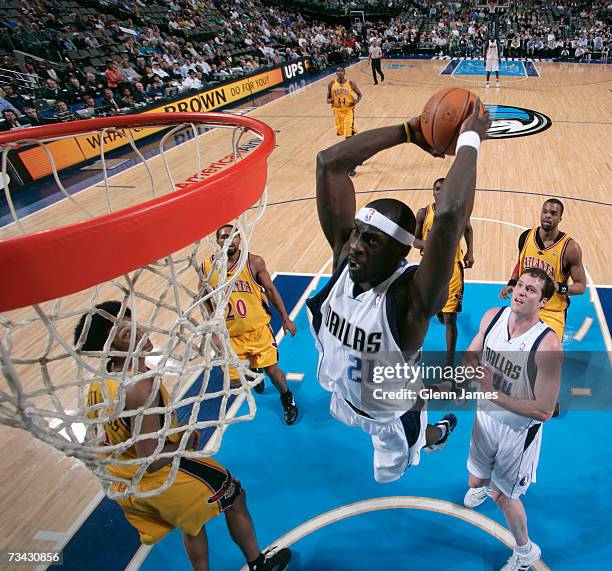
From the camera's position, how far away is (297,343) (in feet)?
14.9

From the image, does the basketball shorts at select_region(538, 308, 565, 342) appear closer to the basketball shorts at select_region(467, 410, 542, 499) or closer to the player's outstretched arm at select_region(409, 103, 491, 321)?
the basketball shorts at select_region(467, 410, 542, 499)

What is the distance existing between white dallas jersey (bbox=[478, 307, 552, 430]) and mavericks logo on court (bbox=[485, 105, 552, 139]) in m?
8.91

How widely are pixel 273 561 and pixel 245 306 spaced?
63.8 inches

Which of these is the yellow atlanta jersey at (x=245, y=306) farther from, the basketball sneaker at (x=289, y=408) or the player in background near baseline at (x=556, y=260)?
the player in background near baseline at (x=556, y=260)

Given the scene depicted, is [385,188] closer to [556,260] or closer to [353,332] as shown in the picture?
[556,260]

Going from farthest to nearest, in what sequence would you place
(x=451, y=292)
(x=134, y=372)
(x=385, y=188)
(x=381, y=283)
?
(x=385, y=188), (x=451, y=292), (x=381, y=283), (x=134, y=372)

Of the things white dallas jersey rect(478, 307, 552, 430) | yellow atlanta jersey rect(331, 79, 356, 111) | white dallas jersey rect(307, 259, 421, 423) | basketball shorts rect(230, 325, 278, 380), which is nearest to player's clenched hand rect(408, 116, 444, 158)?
white dallas jersey rect(307, 259, 421, 423)

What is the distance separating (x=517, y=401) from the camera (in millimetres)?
2195

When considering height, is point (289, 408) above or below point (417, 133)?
below

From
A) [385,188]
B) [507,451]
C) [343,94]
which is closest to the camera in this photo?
[507,451]

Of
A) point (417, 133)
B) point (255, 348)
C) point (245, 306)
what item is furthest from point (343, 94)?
point (417, 133)

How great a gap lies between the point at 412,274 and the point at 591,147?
31.8 feet

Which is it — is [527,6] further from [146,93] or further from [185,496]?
[185,496]

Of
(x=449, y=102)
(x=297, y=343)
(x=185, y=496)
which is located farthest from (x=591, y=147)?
(x=185, y=496)
